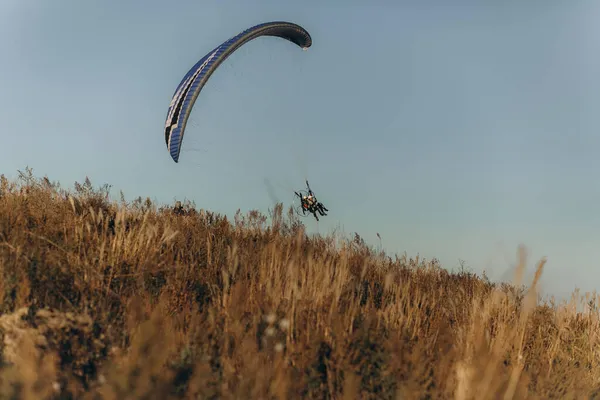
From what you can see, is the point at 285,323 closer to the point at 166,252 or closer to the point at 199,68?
the point at 166,252

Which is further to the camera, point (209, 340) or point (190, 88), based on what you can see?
point (190, 88)

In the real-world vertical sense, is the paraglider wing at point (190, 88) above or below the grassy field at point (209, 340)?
above

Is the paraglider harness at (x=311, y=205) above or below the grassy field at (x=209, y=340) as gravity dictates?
above

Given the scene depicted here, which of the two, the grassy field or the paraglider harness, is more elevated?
the paraglider harness

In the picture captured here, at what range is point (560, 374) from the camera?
14.3 feet

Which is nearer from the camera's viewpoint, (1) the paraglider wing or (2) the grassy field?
(2) the grassy field

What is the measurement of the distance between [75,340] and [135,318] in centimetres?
45

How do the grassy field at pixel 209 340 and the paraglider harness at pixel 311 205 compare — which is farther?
the paraglider harness at pixel 311 205

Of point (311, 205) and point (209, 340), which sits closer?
point (209, 340)

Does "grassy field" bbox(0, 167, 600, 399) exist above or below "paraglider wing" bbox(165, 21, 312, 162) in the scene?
below

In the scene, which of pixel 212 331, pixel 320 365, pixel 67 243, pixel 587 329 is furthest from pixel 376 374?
pixel 587 329

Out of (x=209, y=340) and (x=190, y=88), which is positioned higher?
(x=190, y=88)

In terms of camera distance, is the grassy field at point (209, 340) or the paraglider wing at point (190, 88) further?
the paraglider wing at point (190, 88)

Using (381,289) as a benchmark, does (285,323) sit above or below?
below
